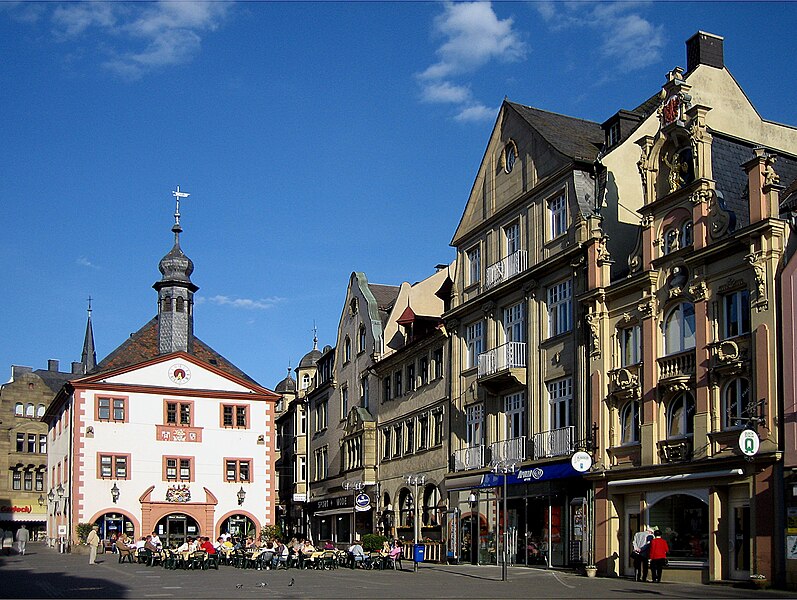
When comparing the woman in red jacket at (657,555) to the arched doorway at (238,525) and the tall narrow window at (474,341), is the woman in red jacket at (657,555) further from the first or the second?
the arched doorway at (238,525)

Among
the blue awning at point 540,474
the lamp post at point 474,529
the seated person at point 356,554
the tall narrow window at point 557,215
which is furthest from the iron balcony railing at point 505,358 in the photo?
the seated person at point 356,554

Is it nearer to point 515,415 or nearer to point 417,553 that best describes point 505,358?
point 515,415

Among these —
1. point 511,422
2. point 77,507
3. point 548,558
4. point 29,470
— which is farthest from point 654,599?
point 29,470

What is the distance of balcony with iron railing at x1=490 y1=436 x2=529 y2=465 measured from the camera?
40.8m

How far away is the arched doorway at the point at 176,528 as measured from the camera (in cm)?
6700

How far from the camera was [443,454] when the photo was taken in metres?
48.7

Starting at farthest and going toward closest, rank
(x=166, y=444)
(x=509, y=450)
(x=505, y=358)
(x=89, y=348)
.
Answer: (x=89, y=348)
(x=166, y=444)
(x=505, y=358)
(x=509, y=450)

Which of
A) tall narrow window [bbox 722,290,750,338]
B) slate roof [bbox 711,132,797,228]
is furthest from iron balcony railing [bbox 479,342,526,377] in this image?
tall narrow window [bbox 722,290,750,338]

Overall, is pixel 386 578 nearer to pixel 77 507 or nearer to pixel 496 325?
pixel 496 325

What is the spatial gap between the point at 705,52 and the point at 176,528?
44.3m

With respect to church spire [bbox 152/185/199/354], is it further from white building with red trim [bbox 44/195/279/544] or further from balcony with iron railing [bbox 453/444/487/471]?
balcony with iron railing [bbox 453/444/487/471]

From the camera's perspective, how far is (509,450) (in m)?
41.7

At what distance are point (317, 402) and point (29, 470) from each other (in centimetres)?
3974

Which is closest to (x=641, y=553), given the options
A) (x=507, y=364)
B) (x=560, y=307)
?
(x=560, y=307)
